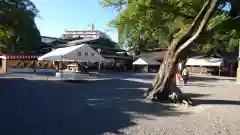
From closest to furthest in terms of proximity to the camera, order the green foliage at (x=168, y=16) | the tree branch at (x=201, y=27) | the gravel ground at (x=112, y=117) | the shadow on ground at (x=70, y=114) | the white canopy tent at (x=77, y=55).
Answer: the shadow on ground at (x=70, y=114), the gravel ground at (x=112, y=117), the tree branch at (x=201, y=27), the green foliage at (x=168, y=16), the white canopy tent at (x=77, y=55)

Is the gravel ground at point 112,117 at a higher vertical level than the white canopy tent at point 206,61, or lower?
lower

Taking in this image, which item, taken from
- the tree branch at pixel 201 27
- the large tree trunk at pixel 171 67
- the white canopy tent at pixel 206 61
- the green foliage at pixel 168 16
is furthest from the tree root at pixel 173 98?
the white canopy tent at pixel 206 61

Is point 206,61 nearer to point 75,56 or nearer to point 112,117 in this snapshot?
point 75,56

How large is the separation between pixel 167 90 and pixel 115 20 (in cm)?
483

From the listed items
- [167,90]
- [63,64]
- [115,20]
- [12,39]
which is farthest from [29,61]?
[167,90]

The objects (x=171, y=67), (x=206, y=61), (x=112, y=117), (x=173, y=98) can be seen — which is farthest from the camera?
(x=206, y=61)

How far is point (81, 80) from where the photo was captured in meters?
28.3

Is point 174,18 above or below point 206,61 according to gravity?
above

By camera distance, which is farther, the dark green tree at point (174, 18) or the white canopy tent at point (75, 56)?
the white canopy tent at point (75, 56)

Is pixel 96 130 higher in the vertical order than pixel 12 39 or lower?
lower

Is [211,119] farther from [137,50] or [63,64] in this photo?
[137,50]

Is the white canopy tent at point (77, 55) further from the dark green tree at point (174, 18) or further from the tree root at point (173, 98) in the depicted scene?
the tree root at point (173, 98)

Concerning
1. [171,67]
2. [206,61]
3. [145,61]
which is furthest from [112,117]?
[145,61]

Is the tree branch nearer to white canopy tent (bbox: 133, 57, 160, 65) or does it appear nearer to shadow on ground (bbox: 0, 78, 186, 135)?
shadow on ground (bbox: 0, 78, 186, 135)
